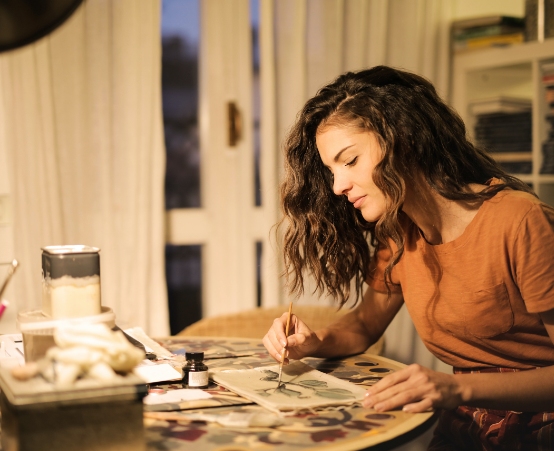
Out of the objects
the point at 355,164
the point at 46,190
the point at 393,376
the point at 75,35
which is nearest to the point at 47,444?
the point at 393,376

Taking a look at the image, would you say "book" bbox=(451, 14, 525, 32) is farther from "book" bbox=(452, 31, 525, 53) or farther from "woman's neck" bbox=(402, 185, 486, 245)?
"woman's neck" bbox=(402, 185, 486, 245)

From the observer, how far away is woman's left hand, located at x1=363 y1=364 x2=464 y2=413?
4.15 ft

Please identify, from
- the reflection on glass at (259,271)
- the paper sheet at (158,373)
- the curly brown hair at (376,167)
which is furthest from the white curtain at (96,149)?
the paper sheet at (158,373)

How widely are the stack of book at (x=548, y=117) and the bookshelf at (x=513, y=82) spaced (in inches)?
0.4

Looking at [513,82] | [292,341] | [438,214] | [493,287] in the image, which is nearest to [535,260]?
[493,287]

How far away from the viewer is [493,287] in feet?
5.12

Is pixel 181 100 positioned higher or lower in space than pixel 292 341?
higher

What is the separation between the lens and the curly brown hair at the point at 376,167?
1.63 meters

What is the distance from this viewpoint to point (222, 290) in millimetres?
2941

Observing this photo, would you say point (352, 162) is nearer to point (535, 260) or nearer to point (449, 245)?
point (449, 245)

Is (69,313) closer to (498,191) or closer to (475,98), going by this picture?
(498,191)

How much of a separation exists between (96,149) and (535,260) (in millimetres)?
1656

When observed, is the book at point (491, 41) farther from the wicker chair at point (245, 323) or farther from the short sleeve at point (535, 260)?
the short sleeve at point (535, 260)

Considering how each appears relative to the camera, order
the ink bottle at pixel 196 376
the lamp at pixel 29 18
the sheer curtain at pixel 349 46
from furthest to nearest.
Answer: the sheer curtain at pixel 349 46, the ink bottle at pixel 196 376, the lamp at pixel 29 18
